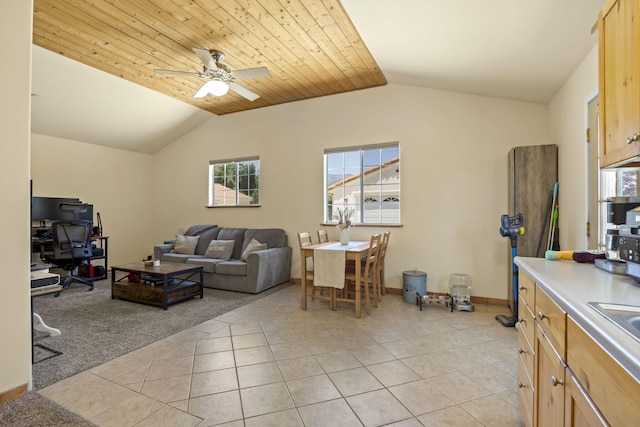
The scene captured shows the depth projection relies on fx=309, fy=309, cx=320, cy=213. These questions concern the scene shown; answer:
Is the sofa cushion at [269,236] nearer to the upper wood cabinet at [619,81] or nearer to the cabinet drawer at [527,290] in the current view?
the cabinet drawer at [527,290]

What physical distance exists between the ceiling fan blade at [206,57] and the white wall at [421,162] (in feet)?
6.78

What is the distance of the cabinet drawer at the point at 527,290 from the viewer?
1.45 metres

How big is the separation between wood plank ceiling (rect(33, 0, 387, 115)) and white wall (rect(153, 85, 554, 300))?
0.59m

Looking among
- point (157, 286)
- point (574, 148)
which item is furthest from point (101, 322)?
point (574, 148)

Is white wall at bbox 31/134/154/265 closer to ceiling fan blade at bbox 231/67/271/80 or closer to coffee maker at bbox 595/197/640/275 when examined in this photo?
ceiling fan blade at bbox 231/67/271/80

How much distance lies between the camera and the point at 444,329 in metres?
3.12

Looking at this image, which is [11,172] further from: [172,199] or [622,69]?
[172,199]

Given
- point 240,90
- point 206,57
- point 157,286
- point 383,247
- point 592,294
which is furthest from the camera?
point 383,247

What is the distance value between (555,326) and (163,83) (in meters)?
5.16

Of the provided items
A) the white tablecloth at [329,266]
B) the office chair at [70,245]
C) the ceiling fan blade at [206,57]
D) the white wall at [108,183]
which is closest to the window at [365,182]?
the white tablecloth at [329,266]

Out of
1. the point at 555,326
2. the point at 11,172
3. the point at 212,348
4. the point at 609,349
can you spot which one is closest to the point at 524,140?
the point at 555,326

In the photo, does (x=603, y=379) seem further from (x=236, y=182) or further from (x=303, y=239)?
(x=236, y=182)

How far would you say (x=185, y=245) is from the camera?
214 inches

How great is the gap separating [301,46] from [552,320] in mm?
3436
